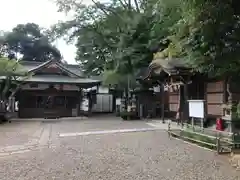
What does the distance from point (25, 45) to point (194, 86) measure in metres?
31.8

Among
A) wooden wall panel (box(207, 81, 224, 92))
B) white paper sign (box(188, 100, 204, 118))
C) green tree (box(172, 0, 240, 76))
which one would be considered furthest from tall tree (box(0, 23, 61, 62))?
green tree (box(172, 0, 240, 76))

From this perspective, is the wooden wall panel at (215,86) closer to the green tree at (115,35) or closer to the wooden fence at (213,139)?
the wooden fence at (213,139)

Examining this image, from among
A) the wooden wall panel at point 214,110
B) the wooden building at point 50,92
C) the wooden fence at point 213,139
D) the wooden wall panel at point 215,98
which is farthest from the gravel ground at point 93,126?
the wooden building at point 50,92

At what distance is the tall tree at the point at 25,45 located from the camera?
41906 mm

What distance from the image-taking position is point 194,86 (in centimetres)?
1547

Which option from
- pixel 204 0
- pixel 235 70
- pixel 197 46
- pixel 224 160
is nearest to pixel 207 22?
pixel 204 0

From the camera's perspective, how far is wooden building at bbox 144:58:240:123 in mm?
13031

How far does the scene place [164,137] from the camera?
36.9ft

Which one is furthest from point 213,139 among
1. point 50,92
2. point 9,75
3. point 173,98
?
point 50,92

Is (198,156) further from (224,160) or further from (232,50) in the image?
(232,50)

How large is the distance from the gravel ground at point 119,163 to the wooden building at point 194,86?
4322 millimetres

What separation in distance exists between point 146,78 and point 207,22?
10849mm

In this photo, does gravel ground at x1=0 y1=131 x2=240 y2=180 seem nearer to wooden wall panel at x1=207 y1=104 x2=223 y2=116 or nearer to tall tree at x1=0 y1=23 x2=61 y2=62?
wooden wall panel at x1=207 y1=104 x2=223 y2=116

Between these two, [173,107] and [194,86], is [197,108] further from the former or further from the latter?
[173,107]
